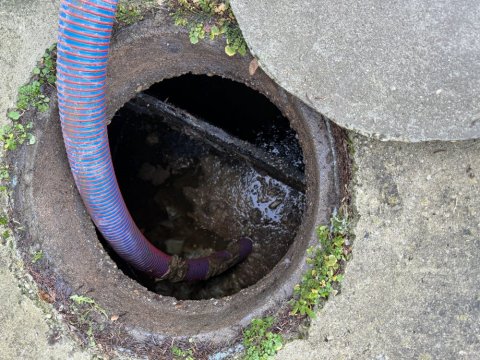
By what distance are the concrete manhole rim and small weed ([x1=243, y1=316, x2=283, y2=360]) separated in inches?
2.4

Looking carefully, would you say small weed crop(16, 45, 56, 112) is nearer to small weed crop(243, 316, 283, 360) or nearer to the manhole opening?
the manhole opening

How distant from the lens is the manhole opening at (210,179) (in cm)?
393

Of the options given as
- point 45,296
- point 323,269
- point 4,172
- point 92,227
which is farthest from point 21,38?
point 323,269

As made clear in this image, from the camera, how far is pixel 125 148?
161 inches

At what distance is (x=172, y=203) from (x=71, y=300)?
171 centimetres

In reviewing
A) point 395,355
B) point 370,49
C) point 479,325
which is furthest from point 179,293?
point 370,49

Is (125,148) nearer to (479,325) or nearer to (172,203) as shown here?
(172,203)

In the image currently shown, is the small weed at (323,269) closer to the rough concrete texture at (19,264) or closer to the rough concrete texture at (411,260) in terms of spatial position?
the rough concrete texture at (411,260)

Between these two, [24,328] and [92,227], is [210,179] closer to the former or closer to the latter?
[92,227]

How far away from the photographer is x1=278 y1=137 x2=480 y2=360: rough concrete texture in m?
2.34

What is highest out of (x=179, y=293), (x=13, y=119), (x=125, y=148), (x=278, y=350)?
(x=13, y=119)

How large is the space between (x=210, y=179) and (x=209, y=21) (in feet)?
6.09

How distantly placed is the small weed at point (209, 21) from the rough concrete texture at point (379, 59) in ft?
0.62

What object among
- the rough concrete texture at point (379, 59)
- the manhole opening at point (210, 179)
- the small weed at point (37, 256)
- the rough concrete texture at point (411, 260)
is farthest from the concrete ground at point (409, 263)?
the manhole opening at point (210, 179)
